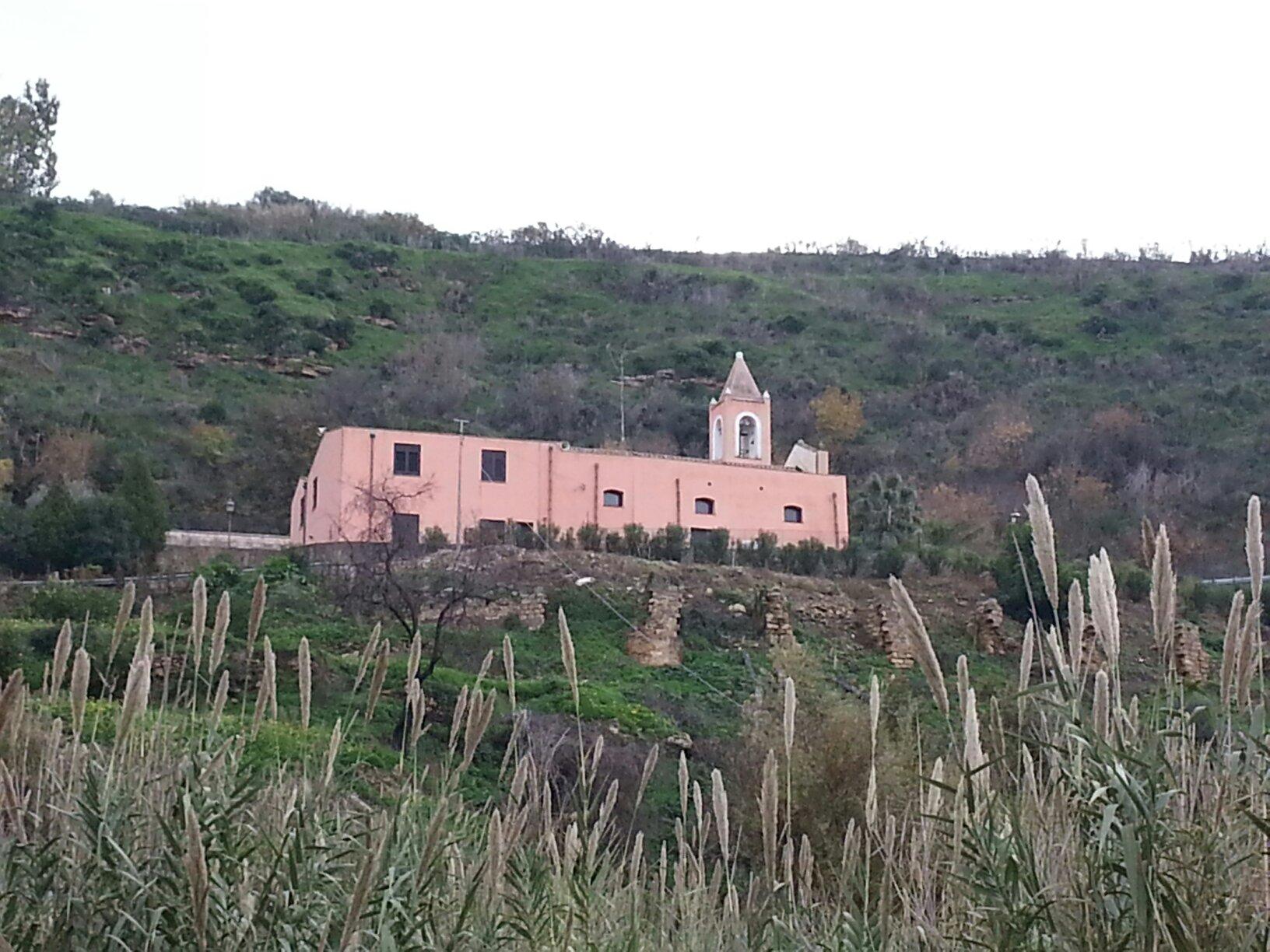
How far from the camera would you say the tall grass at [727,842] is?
6.08ft

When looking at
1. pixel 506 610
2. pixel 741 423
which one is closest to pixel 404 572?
pixel 506 610

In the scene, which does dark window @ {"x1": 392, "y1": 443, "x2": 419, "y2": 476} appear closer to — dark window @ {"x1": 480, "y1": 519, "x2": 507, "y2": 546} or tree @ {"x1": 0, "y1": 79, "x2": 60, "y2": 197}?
dark window @ {"x1": 480, "y1": 519, "x2": 507, "y2": 546}

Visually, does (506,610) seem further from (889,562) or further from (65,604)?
(889,562)

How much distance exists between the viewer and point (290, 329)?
49.9m

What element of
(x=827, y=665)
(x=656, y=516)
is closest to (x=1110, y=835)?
(x=827, y=665)

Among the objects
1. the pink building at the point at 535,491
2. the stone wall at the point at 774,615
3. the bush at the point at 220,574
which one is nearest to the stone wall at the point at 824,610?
the stone wall at the point at 774,615

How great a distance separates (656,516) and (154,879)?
86.2 feet

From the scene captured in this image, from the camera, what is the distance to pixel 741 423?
31578 mm

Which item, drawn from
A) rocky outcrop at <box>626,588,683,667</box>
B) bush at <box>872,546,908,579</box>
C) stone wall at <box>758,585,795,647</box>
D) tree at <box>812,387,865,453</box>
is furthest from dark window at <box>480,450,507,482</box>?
tree at <box>812,387,865,453</box>

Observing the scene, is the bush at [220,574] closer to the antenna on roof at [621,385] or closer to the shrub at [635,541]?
the shrub at [635,541]

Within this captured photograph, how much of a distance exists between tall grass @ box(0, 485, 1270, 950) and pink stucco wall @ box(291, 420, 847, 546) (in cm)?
2310

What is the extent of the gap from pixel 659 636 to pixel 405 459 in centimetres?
623

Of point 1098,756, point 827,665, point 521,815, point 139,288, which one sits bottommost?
point 827,665

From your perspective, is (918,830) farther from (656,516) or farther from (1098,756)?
(656,516)
